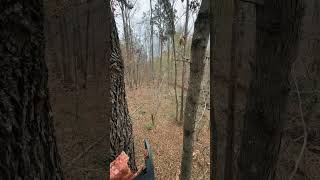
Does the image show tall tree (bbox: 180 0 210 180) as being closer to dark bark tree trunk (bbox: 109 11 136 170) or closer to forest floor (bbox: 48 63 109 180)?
dark bark tree trunk (bbox: 109 11 136 170)

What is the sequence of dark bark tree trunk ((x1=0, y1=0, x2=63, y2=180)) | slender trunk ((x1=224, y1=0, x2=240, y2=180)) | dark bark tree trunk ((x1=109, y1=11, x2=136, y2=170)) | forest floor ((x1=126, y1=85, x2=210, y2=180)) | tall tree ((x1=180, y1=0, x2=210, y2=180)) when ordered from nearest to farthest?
dark bark tree trunk ((x1=0, y1=0, x2=63, y2=180)) < slender trunk ((x1=224, y1=0, x2=240, y2=180)) < dark bark tree trunk ((x1=109, y1=11, x2=136, y2=170)) < tall tree ((x1=180, y1=0, x2=210, y2=180)) < forest floor ((x1=126, y1=85, x2=210, y2=180))

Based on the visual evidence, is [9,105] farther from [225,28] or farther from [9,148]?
[225,28]

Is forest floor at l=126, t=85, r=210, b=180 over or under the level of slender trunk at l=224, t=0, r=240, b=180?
under

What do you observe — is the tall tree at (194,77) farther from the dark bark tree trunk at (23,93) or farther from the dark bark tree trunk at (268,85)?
the dark bark tree trunk at (23,93)

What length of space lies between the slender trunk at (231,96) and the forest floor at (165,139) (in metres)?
6.20

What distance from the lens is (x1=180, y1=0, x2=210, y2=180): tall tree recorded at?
10.4ft

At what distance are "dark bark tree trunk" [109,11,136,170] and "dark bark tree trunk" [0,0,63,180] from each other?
5.13ft

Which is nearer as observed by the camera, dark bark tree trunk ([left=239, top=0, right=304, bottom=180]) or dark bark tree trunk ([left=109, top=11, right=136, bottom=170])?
dark bark tree trunk ([left=239, top=0, right=304, bottom=180])

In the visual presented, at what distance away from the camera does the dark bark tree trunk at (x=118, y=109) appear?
2.32 meters

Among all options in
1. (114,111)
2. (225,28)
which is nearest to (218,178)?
(225,28)

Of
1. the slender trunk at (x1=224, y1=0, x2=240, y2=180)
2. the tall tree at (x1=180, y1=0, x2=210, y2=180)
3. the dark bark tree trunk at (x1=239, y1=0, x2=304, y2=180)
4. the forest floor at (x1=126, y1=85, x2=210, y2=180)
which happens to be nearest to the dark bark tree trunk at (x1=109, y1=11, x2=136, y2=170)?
the tall tree at (x1=180, y1=0, x2=210, y2=180)

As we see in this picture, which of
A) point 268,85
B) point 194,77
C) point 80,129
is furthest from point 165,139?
point 268,85

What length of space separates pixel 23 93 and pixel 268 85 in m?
0.49

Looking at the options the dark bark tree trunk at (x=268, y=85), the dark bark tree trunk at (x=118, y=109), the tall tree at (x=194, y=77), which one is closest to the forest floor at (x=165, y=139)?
the tall tree at (x=194, y=77)
